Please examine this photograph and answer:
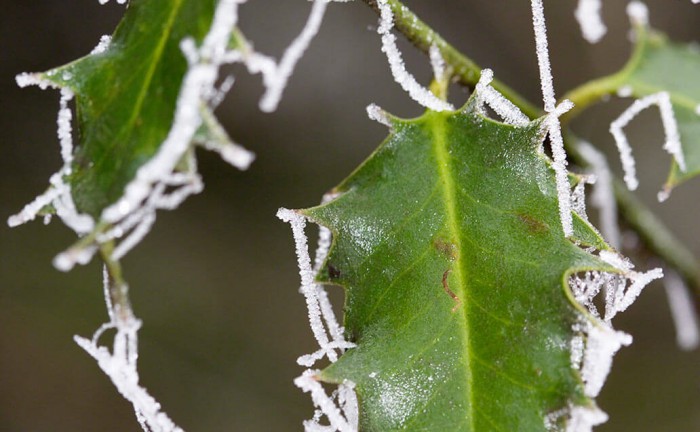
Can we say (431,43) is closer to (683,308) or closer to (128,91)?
(128,91)

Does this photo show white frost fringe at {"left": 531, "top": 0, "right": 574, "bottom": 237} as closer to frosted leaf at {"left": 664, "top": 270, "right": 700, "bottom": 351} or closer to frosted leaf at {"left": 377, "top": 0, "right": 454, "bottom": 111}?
frosted leaf at {"left": 377, "top": 0, "right": 454, "bottom": 111}

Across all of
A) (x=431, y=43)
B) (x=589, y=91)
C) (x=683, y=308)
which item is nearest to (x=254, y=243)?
(x=683, y=308)

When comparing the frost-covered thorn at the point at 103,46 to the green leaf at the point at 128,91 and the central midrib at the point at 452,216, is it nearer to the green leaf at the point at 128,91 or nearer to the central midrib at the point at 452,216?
the green leaf at the point at 128,91

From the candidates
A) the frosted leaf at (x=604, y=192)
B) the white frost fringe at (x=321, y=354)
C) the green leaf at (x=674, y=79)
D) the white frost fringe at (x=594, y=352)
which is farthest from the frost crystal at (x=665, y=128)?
the white frost fringe at (x=321, y=354)

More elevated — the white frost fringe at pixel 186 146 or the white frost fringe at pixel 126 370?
the white frost fringe at pixel 186 146

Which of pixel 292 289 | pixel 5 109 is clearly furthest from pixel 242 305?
pixel 5 109

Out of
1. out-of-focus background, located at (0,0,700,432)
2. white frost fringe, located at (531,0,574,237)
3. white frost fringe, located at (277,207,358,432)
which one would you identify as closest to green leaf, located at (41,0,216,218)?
white frost fringe, located at (277,207,358,432)
